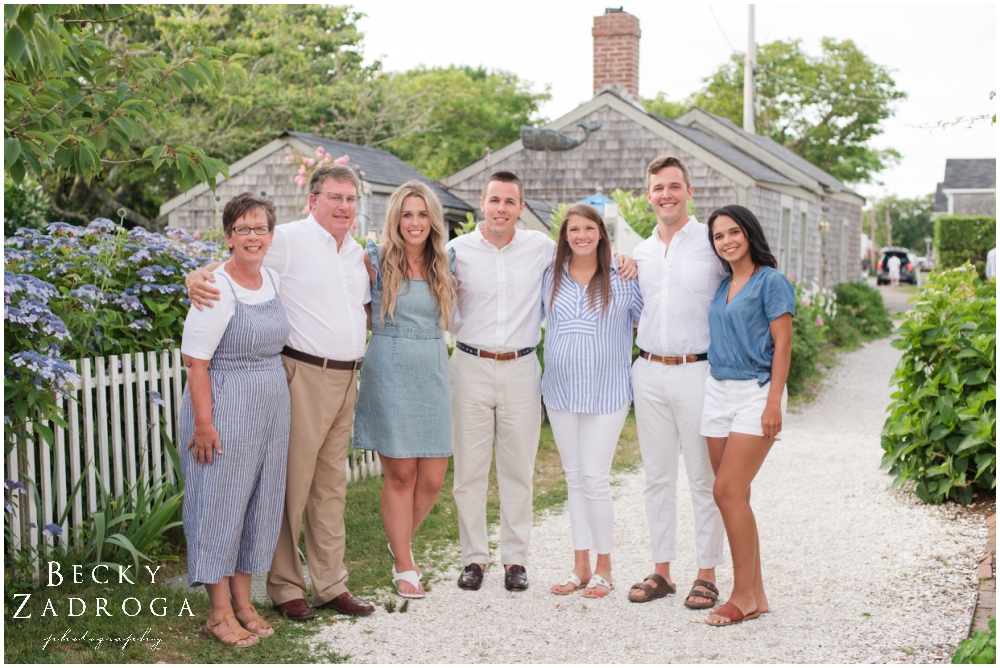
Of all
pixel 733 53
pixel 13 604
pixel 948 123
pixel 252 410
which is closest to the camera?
pixel 252 410

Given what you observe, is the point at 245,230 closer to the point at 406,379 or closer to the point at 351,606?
the point at 406,379

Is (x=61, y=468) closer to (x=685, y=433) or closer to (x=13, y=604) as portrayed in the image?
(x=13, y=604)

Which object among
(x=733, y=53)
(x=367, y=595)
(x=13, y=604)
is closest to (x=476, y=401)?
(x=367, y=595)

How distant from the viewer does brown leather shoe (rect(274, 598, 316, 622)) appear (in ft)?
13.2

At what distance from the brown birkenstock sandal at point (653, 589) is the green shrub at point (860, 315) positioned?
1361 cm

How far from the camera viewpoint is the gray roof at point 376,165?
15.3 m

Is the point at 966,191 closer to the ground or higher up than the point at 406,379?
higher up

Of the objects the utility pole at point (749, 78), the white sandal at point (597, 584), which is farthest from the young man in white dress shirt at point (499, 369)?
the utility pole at point (749, 78)

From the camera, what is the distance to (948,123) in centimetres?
528

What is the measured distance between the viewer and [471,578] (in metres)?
4.55

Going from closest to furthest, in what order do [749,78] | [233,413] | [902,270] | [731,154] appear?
[233,413]
[731,154]
[749,78]
[902,270]

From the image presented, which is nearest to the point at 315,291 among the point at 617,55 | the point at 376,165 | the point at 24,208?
the point at 376,165

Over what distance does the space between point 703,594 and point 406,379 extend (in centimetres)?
171

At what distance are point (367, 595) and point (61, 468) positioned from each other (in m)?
1.60
